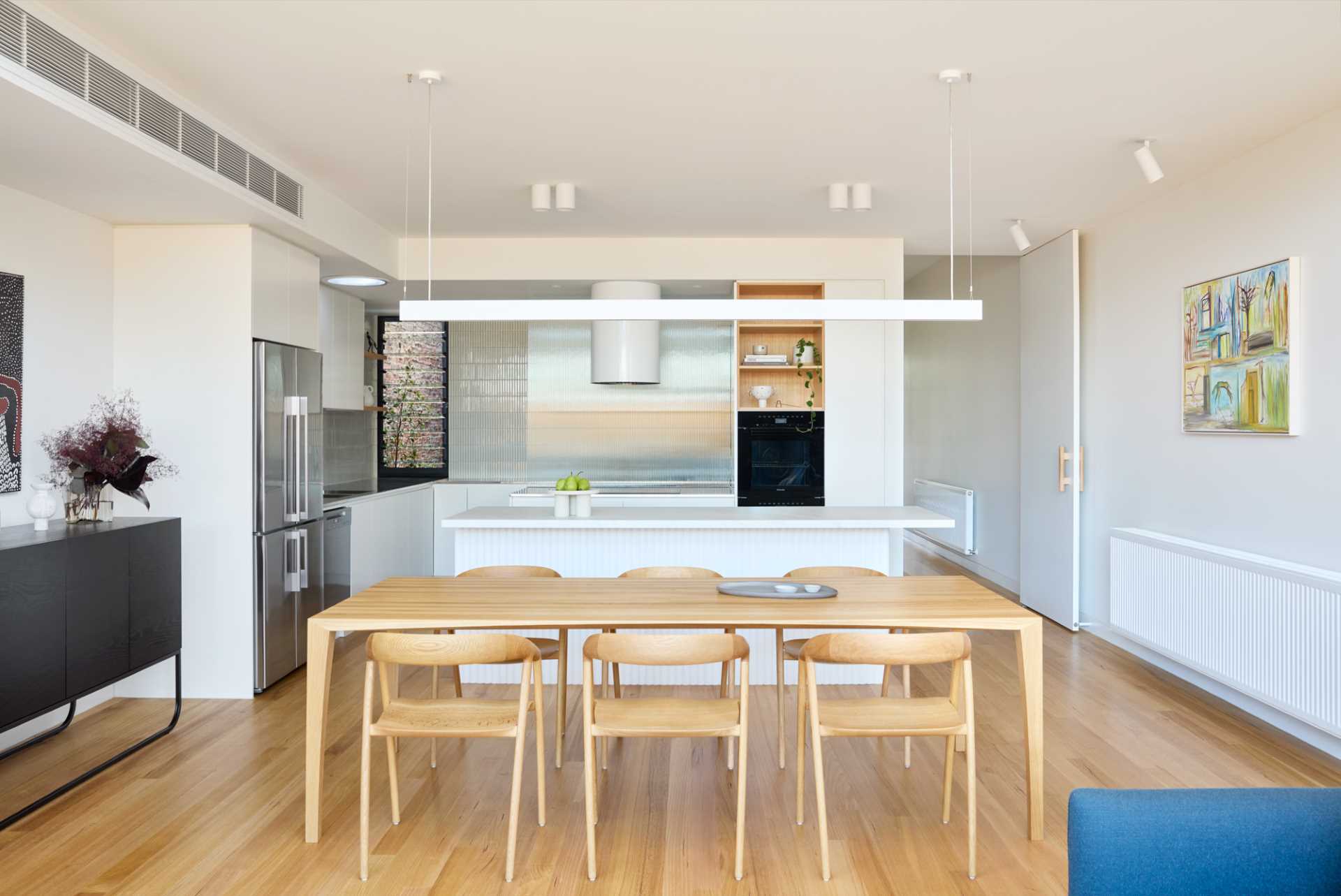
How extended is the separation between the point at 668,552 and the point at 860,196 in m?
2.16

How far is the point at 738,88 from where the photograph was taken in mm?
3432

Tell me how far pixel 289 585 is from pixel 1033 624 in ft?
12.0

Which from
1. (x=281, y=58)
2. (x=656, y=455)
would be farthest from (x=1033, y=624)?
(x=656, y=455)

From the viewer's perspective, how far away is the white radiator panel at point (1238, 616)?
11.7 feet

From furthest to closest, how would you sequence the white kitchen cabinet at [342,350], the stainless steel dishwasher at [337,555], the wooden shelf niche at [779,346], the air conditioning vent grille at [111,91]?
the wooden shelf niche at [779,346] < the white kitchen cabinet at [342,350] < the stainless steel dishwasher at [337,555] < the air conditioning vent grille at [111,91]

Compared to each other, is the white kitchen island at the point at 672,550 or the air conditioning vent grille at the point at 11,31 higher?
the air conditioning vent grille at the point at 11,31

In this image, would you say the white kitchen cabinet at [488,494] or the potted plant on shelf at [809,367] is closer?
the potted plant on shelf at [809,367]

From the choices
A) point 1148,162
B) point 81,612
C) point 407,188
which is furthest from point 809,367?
point 81,612

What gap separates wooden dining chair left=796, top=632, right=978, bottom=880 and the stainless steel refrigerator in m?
2.95

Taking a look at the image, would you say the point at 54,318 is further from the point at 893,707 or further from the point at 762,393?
the point at 762,393

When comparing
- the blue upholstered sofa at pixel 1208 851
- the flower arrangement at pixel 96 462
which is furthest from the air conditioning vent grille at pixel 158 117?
the blue upholstered sofa at pixel 1208 851

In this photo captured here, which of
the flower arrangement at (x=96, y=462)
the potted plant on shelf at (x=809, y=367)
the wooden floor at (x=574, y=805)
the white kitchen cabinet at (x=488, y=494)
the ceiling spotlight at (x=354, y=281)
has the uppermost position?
the ceiling spotlight at (x=354, y=281)

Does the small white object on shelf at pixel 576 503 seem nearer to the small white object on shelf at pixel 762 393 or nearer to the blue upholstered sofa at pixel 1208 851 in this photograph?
the small white object on shelf at pixel 762 393

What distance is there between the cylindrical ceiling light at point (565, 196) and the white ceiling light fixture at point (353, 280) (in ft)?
5.85
